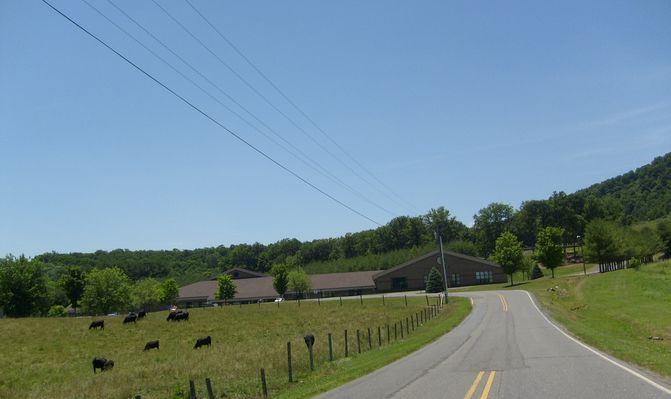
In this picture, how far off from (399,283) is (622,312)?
66.8m

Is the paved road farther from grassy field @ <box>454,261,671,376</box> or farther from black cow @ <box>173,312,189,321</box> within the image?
black cow @ <box>173,312,189,321</box>

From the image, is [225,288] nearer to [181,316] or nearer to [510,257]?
[510,257]

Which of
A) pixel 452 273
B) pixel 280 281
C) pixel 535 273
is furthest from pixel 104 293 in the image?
pixel 535 273

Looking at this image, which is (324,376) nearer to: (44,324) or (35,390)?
(35,390)

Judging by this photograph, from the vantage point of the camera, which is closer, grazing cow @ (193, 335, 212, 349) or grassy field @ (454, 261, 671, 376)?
grassy field @ (454, 261, 671, 376)

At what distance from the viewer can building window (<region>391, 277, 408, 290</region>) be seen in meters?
106

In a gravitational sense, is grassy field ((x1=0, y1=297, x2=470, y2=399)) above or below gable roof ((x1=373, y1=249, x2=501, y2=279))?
below

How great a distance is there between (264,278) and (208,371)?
108 m

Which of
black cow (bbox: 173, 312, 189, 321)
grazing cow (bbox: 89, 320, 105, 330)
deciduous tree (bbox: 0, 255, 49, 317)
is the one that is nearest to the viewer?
grazing cow (bbox: 89, 320, 105, 330)

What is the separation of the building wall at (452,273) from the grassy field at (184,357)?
53.8m

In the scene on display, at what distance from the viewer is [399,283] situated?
10706cm

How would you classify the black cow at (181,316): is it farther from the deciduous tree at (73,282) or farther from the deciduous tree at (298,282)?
the deciduous tree at (73,282)

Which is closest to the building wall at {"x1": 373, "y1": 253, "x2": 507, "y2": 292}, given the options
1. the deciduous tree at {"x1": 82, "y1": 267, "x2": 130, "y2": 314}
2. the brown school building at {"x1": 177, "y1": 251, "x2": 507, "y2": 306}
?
the brown school building at {"x1": 177, "y1": 251, "x2": 507, "y2": 306}

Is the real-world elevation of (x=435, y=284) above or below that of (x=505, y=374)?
above
